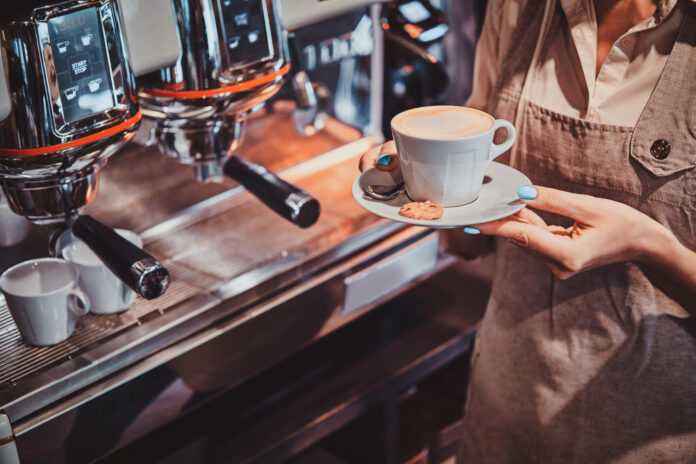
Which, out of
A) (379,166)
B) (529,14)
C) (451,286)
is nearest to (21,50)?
(379,166)

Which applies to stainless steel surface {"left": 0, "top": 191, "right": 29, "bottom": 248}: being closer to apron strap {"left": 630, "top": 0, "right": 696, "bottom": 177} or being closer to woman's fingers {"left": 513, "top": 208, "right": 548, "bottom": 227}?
woman's fingers {"left": 513, "top": 208, "right": 548, "bottom": 227}

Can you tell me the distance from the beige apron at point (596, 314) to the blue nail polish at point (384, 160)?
211 millimetres

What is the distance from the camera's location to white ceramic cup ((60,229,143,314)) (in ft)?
3.12

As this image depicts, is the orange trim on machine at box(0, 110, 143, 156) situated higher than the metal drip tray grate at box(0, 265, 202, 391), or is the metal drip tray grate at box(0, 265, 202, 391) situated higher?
the orange trim on machine at box(0, 110, 143, 156)

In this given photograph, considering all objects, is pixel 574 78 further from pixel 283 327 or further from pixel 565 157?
pixel 283 327

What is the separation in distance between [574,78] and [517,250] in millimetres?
264

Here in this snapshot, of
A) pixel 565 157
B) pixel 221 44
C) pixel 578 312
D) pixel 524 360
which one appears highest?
pixel 221 44

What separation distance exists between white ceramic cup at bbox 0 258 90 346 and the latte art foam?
0.48 metres

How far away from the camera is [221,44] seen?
95 centimetres

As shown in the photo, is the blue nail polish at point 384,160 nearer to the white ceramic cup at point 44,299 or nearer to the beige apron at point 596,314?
the beige apron at point 596,314

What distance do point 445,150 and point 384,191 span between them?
0.39 ft

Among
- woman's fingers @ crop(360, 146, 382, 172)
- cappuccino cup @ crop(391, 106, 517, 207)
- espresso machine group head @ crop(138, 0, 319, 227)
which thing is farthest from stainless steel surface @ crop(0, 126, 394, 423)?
cappuccino cup @ crop(391, 106, 517, 207)

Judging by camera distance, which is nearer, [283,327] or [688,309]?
[688,309]

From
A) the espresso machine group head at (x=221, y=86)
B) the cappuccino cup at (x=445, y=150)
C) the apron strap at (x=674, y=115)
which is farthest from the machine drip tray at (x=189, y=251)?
the apron strap at (x=674, y=115)
